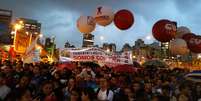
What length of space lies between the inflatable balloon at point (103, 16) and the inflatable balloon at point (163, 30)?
205 centimetres

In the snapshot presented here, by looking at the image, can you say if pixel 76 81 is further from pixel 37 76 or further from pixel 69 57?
pixel 69 57

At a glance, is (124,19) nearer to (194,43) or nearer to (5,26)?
(194,43)

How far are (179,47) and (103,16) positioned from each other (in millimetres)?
4170

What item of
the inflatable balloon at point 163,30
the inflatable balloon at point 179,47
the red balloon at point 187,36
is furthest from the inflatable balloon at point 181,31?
the inflatable balloon at point 163,30

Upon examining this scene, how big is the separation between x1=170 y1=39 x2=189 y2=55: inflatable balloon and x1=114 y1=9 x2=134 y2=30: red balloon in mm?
2977

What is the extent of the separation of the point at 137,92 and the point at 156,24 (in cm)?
864

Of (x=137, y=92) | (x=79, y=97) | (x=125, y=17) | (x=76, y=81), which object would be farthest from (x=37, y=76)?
(x=125, y=17)

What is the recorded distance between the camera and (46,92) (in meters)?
9.06

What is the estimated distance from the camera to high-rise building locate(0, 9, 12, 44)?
63.0 m

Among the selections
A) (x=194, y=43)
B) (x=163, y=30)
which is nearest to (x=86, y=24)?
(x=163, y=30)

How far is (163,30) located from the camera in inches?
731

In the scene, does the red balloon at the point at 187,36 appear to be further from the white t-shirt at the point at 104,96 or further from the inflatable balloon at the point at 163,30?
the white t-shirt at the point at 104,96

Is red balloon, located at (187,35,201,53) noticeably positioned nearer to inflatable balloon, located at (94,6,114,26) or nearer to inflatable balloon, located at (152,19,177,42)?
inflatable balloon, located at (152,19,177,42)

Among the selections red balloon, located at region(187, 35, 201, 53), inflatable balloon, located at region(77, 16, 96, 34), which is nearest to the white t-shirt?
inflatable balloon, located at region(77, 16, 96, 34)
